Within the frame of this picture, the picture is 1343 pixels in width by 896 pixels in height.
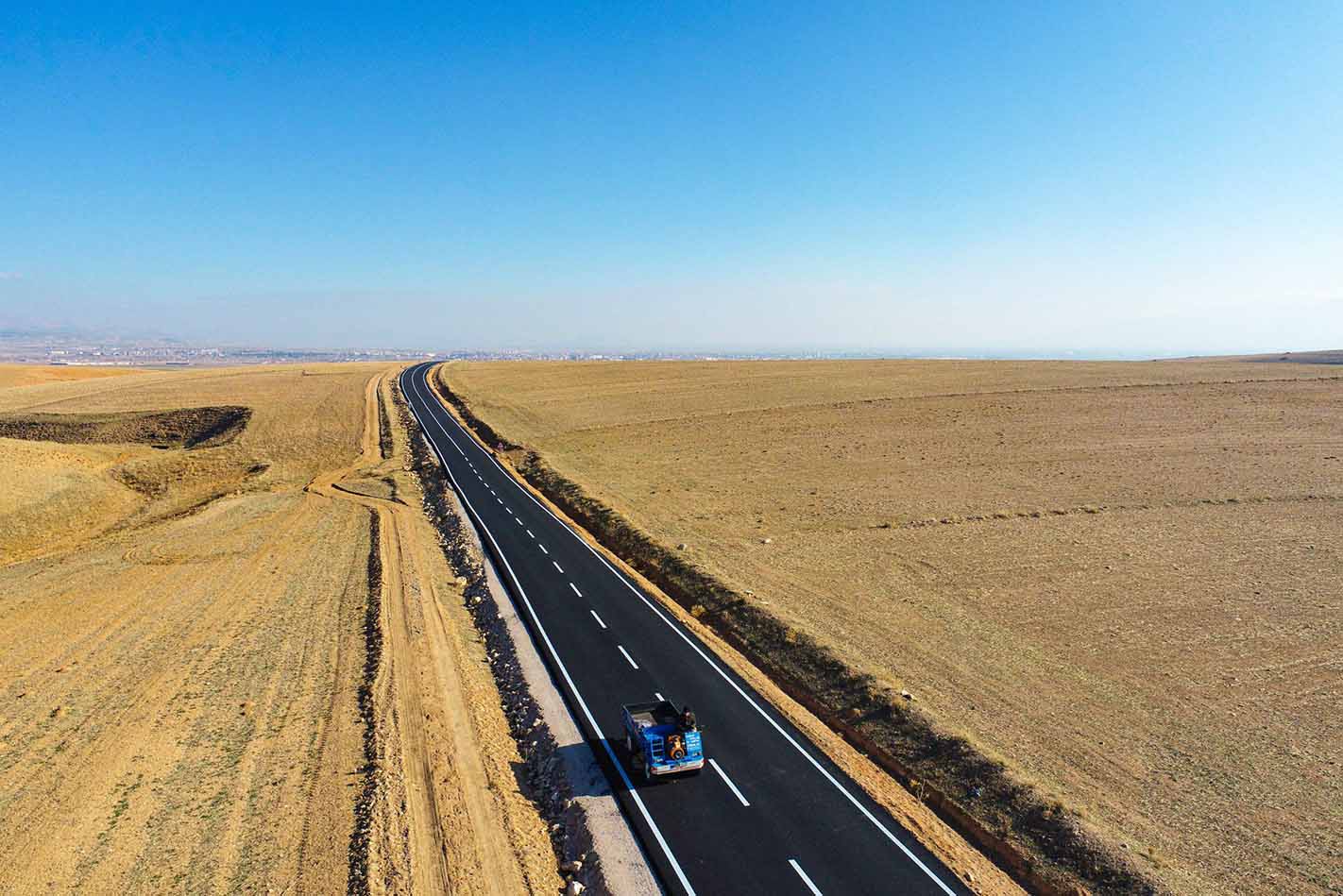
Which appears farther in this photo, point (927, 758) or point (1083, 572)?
point (1083, 572)

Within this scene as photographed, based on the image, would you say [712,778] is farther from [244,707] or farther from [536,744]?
[244,707]

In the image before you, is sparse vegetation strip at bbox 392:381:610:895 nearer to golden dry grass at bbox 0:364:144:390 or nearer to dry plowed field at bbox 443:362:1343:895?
dry plowed field at bbox 443:362:1343:895

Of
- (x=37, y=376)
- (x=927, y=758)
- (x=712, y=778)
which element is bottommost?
(x=712, y=778)

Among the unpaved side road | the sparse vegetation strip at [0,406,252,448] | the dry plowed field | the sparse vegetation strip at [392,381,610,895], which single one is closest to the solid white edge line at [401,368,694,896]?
the sparse vegetation strip at [392,381,610,895]

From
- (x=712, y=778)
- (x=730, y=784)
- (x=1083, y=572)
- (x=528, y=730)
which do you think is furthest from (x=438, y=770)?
(x=1083, y=572)

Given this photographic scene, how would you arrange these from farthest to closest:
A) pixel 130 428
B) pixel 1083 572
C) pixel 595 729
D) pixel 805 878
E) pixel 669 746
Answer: pixel 130 428 → pixel 1083 572 → pixel 595 729 → pixel 669 746 → pixel 805 878

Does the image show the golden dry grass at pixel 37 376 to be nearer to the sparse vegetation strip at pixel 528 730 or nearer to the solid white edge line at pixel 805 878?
the sparse vegetation strip at pixel 528 730

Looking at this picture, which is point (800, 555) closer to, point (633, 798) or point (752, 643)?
point (752, 643)
